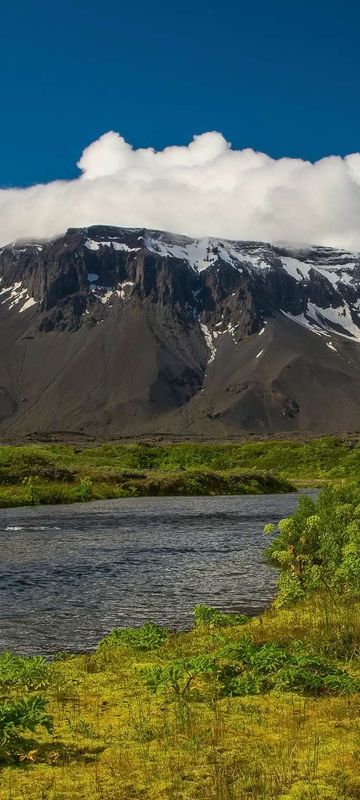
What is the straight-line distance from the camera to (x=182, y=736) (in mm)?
12375

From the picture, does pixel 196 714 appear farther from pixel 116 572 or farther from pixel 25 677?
pixel 116 572

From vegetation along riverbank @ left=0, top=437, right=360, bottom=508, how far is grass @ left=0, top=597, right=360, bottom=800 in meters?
54.2

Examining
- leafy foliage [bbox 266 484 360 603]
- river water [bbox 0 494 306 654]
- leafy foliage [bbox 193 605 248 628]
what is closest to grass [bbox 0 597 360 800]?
leafy foliage [bbox 193 605 248 628]

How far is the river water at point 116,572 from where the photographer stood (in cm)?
2242

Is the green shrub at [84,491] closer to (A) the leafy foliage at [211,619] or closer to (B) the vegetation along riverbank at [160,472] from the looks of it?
(B) the vegetation along riverbank at [160,472]

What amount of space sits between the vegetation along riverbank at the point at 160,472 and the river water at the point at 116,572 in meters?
16.2

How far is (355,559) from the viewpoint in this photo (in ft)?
74.9

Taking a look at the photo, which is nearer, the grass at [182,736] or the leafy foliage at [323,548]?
the grass at [182,736]

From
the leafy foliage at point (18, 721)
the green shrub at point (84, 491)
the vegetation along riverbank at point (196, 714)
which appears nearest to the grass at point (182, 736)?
the vegetation along riverbank at point (196, 714)

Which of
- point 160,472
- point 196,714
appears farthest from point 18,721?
point 160,472

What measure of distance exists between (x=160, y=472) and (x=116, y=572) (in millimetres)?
68544

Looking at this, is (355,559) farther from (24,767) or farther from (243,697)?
(24,767)

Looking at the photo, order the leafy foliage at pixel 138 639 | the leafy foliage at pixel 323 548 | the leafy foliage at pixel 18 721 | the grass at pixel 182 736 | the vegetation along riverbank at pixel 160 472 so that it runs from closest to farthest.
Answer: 1. the grass at pixel 182 736
2. the leafy foliage at pixel 18 721
3. the leafy foliage at pixel 138 639
4. the leafy foliage at pixel 323 548
5. the vegetation along riverbank at pixel 160 472

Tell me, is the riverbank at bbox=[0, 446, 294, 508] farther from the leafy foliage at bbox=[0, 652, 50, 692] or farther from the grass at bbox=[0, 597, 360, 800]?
the grass at bbox=[0, 597, 360, 800]
